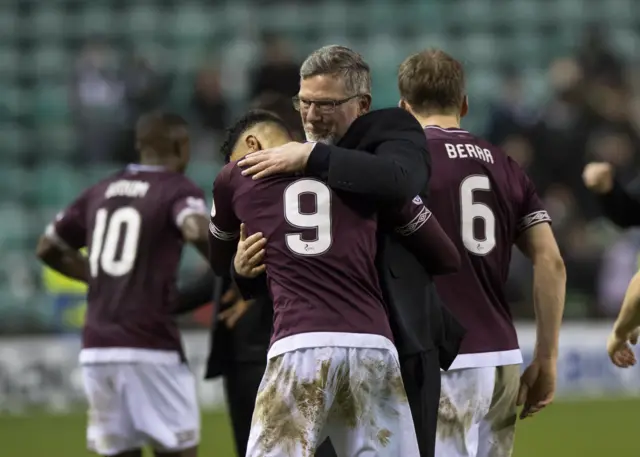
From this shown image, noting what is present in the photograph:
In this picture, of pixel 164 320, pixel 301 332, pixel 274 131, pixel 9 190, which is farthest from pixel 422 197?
pixel 9 190

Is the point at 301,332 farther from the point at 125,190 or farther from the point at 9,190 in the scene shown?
the point at 9,190

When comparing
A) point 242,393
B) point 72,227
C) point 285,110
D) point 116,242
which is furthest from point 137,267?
point 285,110

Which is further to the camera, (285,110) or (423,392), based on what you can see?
(285,110)

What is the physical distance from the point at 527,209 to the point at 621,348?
0.65 m

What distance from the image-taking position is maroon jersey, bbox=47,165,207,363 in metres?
6.60

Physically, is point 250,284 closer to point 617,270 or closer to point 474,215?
point 474,215

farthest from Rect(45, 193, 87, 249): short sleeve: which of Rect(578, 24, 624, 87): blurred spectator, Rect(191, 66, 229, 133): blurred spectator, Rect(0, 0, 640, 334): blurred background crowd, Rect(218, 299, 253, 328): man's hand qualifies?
Rect(578, 24, 624, 87): blurred spectator

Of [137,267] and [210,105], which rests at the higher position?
[210,105]

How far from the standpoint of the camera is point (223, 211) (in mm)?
4438

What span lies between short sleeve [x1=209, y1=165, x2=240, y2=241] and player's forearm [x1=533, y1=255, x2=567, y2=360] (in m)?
1.31

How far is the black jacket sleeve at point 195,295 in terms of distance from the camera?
6.57 meters

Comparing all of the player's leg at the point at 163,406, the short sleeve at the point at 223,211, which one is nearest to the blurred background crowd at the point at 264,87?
the player's leg at the point at 163,406

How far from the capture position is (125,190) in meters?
6.72

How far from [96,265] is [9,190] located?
9.04 metres
